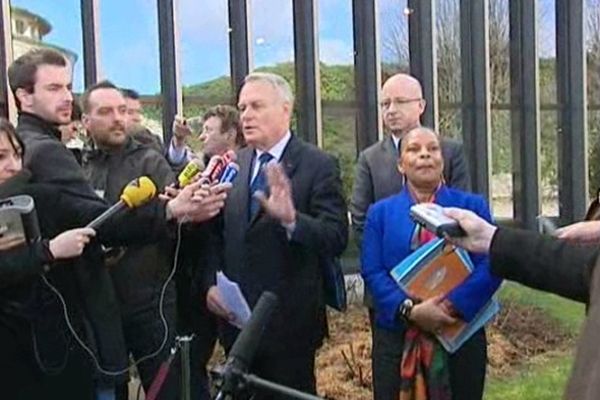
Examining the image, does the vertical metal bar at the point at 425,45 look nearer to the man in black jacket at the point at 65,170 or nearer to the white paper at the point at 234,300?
the white paper at the point at 234,300

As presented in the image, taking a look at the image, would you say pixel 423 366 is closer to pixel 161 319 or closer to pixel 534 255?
pixel 161 319

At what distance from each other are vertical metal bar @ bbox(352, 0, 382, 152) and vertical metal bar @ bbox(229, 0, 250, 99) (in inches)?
83.6

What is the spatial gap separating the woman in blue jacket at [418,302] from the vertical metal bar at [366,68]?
10548 mm

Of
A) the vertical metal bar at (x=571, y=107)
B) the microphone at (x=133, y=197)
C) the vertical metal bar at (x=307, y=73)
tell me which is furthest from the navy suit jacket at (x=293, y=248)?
the vertical metal bar at (x=571, y=107)

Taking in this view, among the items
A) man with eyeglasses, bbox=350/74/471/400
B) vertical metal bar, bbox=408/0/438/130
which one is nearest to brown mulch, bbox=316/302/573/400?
man with eyeglasses, bbox=350/74/471/400

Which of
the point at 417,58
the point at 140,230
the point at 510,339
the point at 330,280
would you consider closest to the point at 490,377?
the point at 510,339

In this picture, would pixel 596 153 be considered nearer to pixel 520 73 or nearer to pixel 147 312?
pixel 520 73

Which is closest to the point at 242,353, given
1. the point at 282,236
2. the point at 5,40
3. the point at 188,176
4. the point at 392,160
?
the point at 188,176

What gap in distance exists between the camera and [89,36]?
1278 centimetres

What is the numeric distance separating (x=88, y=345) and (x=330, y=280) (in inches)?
51.7

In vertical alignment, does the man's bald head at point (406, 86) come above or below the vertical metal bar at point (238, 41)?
below

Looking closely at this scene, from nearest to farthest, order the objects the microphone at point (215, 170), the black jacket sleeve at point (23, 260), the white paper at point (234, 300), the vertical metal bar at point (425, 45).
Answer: the black jacket sleeve at point (23, 260)
the microphone at point (215, 170)
the white paper at point (234, 300)
the vertical metal bar at point (425, 45)

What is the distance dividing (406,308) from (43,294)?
1739mm

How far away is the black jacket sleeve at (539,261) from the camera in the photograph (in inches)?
112
